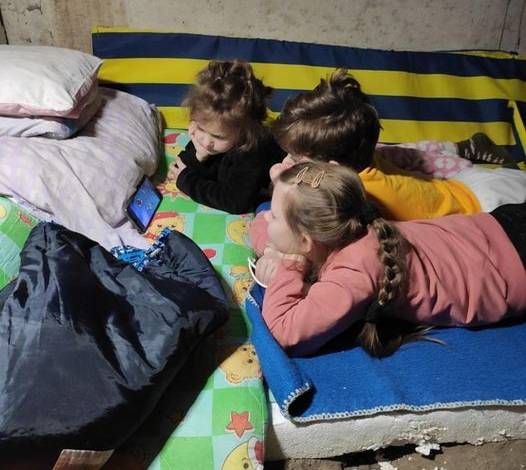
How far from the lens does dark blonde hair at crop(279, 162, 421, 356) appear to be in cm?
127

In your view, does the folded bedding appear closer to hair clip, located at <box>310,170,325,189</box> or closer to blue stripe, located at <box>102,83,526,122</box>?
blue stripe, located at <box>102,83,526,122</box>

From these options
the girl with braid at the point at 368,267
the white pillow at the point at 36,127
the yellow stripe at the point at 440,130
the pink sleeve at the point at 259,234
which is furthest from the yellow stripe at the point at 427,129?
the girl with braid at the point at 368,267

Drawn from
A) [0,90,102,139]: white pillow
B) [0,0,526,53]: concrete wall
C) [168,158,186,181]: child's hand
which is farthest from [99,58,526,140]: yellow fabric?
[0,90,102,139]: white pillow

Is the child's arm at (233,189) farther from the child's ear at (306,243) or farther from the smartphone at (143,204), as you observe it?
the child's ear at (306,243)

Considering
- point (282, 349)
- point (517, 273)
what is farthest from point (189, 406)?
point (517, 273)

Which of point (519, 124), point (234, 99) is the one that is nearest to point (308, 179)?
point (234, 99)

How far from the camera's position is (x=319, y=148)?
157 centimetres

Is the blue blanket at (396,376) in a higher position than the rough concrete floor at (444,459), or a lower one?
higher

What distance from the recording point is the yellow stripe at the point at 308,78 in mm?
2252

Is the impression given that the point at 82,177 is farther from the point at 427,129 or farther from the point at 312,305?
the point at 427,129

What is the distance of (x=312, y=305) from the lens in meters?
1.28

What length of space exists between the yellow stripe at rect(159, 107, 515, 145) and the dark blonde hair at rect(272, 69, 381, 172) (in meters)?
0.64

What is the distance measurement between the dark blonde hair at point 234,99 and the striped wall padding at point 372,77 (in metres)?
0.49

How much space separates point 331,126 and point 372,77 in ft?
2.84
